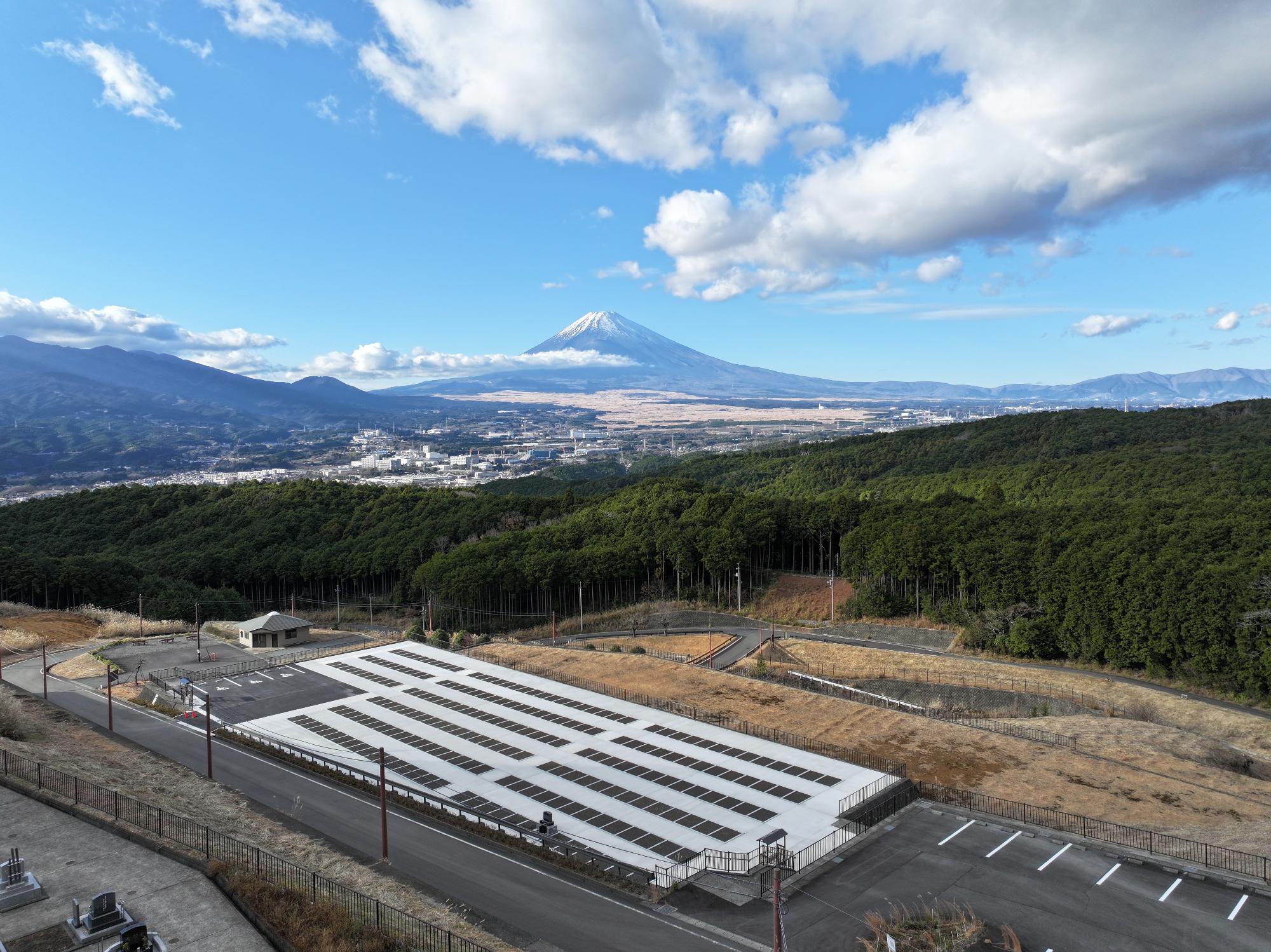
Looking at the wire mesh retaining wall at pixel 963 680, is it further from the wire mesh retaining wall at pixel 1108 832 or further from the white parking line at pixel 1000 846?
the white parking line at pixel 1000 846

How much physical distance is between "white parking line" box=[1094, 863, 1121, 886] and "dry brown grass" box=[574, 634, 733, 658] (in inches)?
1217

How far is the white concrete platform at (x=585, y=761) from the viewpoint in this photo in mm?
22016

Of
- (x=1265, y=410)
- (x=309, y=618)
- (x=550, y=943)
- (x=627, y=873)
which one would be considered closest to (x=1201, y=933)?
(x=627, y=873)

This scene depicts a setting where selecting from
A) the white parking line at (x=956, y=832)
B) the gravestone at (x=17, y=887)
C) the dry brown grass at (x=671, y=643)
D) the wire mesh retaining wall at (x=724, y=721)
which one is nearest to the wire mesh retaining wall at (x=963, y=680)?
the dry brown grass at (x=671, y=643)

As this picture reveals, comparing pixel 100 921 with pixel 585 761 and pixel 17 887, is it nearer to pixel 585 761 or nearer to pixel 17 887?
pixel 17 887

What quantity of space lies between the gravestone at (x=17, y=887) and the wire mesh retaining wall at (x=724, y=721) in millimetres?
21417

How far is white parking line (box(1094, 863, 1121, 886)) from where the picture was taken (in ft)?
60.7

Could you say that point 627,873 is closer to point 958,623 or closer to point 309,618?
point 958,623

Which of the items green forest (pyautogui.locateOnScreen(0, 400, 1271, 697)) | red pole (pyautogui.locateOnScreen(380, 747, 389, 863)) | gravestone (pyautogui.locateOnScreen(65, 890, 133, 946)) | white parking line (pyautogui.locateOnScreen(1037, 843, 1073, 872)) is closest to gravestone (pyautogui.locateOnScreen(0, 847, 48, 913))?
gravestone (pyautogui.locateOnScreen(65, 890, 133, 946))

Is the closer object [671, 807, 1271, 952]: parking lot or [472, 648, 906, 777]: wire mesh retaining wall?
[671, 807, 1271, 952]: parking lot

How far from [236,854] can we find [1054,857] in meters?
19.9

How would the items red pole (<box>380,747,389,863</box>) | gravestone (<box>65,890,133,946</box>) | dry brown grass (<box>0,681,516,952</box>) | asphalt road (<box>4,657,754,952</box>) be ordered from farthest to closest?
1. red pole (<box>380,747,389,863</box>)
2. dry brown grass (<box>0,681,516,952</box>)
3. asphalt road (<box>4,657,754,952</box>)
4. gravestone (<box>65,890,133,946</box>)

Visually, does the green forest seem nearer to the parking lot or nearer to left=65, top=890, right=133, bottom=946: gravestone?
the parking lot

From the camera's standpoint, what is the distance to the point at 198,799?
23.2 meters
